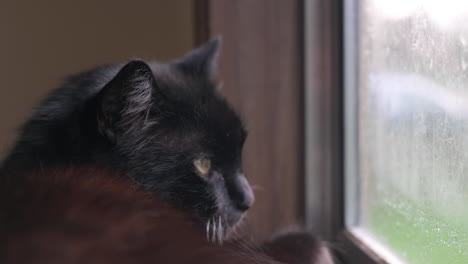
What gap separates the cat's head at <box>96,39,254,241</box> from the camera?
83cm

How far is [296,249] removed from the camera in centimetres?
91

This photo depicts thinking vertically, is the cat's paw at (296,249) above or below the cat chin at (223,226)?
below

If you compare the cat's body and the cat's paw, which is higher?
the cat's body

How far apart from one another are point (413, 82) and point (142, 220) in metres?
0.53

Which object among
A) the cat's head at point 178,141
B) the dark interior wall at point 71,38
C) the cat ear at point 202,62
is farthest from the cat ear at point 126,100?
the dark interior wall at point 71,38

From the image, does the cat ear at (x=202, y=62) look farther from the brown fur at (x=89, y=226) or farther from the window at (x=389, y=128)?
the brown fur at (x=89, y=226)

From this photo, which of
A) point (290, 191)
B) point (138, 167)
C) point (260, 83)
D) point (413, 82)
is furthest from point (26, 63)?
point (413, 82)

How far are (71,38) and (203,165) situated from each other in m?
0.99

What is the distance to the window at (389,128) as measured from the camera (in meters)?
0.77

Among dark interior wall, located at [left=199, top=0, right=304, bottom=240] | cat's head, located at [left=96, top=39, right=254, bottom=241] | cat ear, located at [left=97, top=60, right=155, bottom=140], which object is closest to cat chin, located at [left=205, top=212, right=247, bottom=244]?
cat's head, located at [left=96, top=39, right=254, bottom=241]

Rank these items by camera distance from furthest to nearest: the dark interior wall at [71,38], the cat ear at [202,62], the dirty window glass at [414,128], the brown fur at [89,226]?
the dark interior wall at [71,38] < the cat ear at [202,62] < the dirty window glass at [414,128] < the brown fur at [89,226]

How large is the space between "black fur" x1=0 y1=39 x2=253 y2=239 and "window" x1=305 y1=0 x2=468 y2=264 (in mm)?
267

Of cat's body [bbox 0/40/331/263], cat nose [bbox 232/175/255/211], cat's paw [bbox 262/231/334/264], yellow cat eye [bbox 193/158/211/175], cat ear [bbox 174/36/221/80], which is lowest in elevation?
cat's paw [bbox 262/231/334/264]

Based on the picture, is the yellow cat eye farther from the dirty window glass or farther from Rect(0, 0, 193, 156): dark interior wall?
Rect(0, 0, 193, 156): dark interior wall
